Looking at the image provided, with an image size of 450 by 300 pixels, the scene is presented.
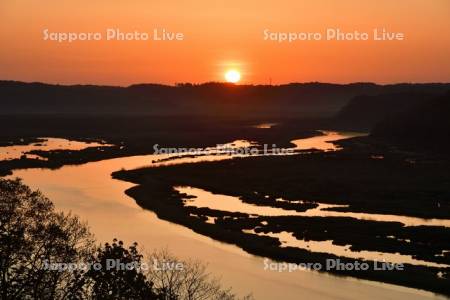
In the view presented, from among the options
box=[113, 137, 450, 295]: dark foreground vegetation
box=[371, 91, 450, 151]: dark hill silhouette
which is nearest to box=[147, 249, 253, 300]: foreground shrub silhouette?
box=[113, 137, 450, 295]: dark foreground vegetation

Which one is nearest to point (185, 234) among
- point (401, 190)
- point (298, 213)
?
point (298, 213)

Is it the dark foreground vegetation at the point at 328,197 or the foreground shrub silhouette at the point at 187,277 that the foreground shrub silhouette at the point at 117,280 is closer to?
the foreground shrub silhouette at the point at 187,277

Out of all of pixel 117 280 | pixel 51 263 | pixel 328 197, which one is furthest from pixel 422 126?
pixel 117 280

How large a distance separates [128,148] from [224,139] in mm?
38924

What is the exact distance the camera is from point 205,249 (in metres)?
50.5

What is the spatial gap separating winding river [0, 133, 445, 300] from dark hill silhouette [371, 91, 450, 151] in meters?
80.5

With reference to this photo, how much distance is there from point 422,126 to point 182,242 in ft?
346

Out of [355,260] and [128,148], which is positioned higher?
[128,148]

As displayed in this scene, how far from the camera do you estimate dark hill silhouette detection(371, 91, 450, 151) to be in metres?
135

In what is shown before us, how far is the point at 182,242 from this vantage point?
172ft

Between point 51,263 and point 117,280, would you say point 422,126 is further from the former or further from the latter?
point 117,280

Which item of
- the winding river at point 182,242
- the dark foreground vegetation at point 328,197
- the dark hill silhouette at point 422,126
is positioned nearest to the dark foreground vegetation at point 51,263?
the winding river at point 182,242

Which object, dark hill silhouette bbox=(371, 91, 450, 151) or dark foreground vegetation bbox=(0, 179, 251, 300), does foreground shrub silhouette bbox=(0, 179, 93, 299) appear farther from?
dark hill silhouette bbox=(371, 91, 450, 151)

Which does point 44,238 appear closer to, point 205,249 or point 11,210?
point 11,210
